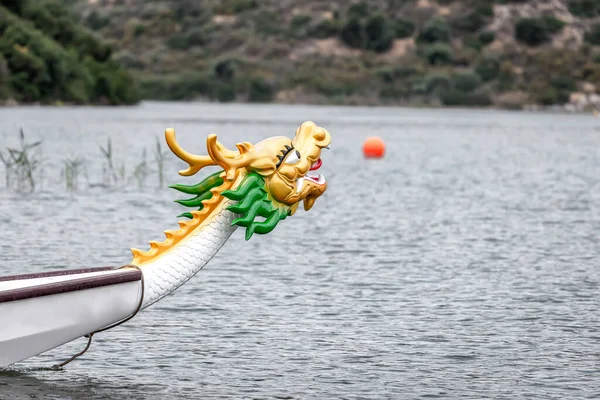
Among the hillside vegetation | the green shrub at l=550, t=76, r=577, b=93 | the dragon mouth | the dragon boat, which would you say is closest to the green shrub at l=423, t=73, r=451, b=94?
the green shrub at l=550, t=76, r=577, b=93

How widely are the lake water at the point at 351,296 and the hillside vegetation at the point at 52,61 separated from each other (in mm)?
80323

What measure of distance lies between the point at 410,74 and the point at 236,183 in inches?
6940

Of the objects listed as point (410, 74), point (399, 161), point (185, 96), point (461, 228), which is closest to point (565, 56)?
point (410, 74)

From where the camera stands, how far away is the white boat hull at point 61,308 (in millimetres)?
14039

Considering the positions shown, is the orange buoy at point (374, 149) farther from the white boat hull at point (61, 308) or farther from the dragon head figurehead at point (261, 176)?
the white boat hull at point (61, 308)

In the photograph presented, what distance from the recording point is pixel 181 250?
1486 centimetres

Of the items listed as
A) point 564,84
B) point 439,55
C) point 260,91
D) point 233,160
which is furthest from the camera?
point 439,55

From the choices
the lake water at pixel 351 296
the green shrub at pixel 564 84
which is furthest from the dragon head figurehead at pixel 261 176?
the green shrub at pixel 564 84

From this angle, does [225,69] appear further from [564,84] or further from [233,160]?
[233,160]

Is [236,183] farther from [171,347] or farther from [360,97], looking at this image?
[360,97]

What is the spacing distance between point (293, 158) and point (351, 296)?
769 centimetres

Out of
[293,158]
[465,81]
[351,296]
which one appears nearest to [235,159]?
[293,158]

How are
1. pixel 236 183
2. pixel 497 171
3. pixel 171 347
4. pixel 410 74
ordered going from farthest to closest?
1. pixel 410 74
2. pixel 497 171
3. pixel 171 347
4. pixel 236 183

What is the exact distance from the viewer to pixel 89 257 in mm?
26438
